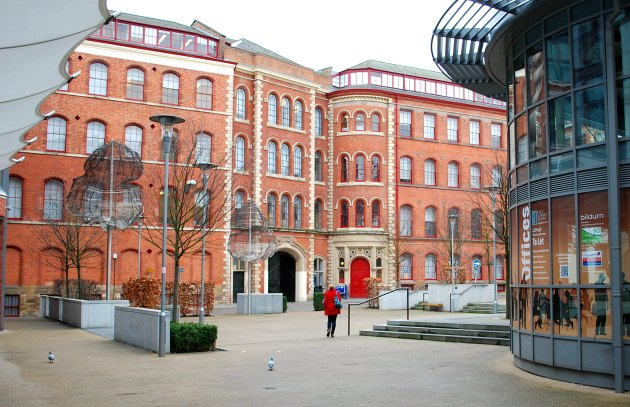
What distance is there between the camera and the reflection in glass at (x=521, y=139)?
45.5ft

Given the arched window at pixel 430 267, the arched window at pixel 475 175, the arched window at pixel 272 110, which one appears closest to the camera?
the arched window at pixel 272 110

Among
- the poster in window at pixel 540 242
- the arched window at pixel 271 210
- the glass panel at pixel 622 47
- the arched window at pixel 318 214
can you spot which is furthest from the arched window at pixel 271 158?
the glass panel at pixel 622 47

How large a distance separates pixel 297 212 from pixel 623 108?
127 feet

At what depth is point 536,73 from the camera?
43.8 feet

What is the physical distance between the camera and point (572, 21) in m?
12.4

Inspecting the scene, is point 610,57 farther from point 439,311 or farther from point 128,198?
point 439,311

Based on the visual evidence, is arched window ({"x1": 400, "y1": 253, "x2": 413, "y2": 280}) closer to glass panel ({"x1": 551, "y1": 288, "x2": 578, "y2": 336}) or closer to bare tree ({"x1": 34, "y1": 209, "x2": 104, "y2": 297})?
bare tree ({"x1": 34, "y1": 209, "x2": 104, "y2": 297})

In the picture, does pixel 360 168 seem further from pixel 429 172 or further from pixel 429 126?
pixel 429 126

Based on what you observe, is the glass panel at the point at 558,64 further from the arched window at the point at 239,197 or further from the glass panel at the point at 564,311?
the arched window at the point at 239,197

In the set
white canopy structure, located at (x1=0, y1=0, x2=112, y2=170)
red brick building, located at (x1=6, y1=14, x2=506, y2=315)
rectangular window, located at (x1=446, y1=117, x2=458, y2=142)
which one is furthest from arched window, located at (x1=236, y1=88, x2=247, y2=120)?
white canopy structure, located at (x1=0, y1=0, x2=112, y2=170)

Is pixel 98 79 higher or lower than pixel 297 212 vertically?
higher

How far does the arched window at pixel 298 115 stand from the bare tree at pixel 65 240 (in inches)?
651

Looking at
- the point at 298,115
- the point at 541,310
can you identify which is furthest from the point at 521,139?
the point at 298,115

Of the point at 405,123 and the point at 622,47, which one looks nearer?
the point at 622,47
